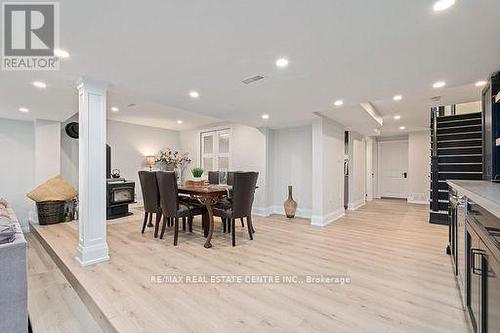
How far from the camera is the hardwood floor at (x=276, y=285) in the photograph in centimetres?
178

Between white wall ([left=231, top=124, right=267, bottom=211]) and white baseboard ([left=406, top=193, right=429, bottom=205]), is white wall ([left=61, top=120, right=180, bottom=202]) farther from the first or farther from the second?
white baseboard ([left=406, top=193, right=429, bottom=205])

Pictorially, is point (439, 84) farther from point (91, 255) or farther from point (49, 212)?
point (49, 212)

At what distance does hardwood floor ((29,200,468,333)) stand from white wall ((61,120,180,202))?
184 cm

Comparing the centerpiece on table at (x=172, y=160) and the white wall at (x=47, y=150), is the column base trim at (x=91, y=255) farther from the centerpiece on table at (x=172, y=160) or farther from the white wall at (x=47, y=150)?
the centerpiece on table at (x=172, y=160)

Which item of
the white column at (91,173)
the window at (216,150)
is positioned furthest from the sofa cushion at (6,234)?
the window at (216,150)

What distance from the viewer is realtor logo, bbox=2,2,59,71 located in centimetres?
154

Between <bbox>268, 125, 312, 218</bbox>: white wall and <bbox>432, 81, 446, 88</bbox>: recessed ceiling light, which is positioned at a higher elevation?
<bbox>432, 81, 446, 88</bbox>: recessed ceiling light

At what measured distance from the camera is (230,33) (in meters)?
1.79

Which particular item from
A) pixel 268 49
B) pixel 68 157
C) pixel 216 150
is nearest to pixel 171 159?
pixel 216 150

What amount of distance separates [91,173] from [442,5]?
339 cm

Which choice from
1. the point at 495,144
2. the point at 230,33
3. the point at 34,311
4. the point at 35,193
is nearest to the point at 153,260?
the point at 34,311

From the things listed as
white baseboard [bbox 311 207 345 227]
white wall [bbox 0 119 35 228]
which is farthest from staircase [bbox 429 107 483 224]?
white wall [bbox 0 119 35 228]

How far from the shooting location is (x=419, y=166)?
7.70 m

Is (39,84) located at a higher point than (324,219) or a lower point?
higher
